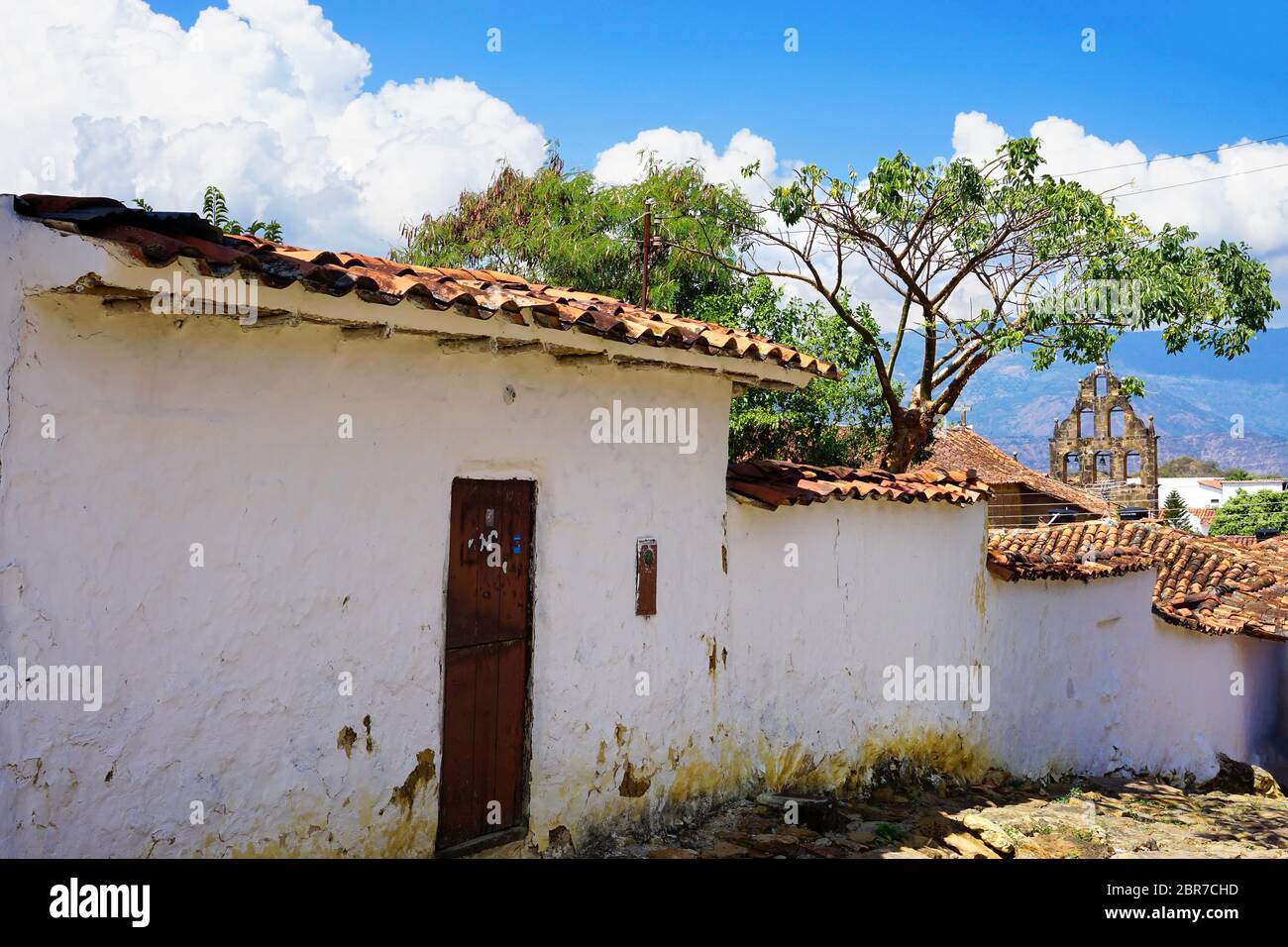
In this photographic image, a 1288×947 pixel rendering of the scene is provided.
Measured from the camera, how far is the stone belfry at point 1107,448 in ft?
128

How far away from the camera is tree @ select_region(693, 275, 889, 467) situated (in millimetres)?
13453

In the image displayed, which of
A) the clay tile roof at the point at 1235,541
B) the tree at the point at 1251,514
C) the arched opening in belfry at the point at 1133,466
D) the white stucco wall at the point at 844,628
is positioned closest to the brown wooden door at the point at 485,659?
the white stucco wall at the point at 844,628

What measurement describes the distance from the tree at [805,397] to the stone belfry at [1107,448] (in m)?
28.2

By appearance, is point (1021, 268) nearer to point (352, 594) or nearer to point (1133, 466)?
point (352, 594)

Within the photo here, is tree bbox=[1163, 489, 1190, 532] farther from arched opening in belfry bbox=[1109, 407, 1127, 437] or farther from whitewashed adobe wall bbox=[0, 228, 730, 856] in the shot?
whitewashed adobe wall bbox=[0, 228, 730, 856]

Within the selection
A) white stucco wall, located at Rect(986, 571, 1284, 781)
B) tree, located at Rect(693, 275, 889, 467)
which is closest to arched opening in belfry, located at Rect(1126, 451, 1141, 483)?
white stucco wall, located at Rect(986, 571, 1284, 781)

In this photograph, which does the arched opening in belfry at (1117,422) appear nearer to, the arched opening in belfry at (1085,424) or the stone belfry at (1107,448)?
the stone belfry at (1107,448)

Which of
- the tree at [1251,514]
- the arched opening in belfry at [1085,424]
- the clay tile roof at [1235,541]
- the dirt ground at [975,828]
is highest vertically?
the arched opening in belfry at [1085,424]

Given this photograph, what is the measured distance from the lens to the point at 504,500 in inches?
212

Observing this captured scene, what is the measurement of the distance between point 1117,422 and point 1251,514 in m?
6.61

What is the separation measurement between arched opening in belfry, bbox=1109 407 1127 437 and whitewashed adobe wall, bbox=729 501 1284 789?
3027 cm
